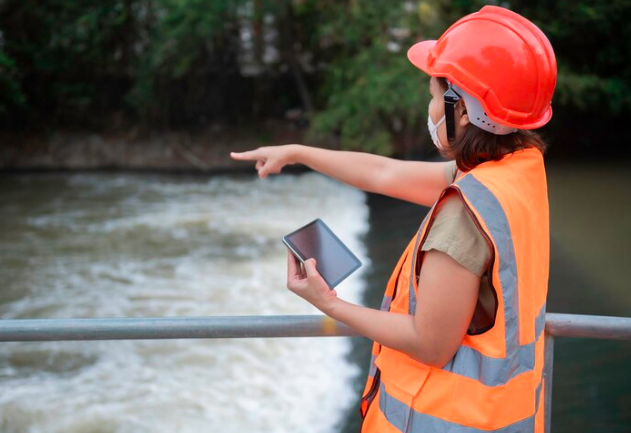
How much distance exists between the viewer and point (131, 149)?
12.7m

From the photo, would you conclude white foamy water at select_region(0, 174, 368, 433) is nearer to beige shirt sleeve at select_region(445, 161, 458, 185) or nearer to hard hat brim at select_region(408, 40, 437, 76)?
beige shirt sleeve at select_region(445, 161, 458, 185)

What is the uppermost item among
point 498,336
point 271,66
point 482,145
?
point 482,145

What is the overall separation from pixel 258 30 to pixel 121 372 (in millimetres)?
9087

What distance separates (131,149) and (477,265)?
40.2 ft

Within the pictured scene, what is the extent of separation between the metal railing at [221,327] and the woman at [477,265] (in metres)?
0.19

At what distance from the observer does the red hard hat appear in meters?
1.09

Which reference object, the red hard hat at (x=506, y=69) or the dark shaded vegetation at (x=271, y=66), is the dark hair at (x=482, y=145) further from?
the dark shaded vegetation at (x=271, y=66)

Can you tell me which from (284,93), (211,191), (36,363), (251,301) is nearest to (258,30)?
(284,93)

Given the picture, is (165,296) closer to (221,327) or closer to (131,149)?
(221,327)

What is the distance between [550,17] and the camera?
11.3 metres

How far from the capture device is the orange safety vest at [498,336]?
1062 mm

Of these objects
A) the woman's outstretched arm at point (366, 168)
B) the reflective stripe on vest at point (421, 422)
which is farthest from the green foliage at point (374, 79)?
the reflective stripe on vest at point (421, 422)

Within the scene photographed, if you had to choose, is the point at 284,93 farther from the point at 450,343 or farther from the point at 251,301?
the point at 450,343

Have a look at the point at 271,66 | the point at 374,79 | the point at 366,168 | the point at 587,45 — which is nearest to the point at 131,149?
the point at 271,66
